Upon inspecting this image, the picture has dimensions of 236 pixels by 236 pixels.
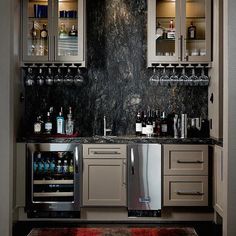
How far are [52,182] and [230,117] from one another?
83.1 inches

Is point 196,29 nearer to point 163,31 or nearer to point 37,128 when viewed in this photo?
point 163,31

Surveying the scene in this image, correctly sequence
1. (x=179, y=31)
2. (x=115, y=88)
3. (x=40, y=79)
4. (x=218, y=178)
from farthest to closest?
(x=115, y=88) → (x=40, y=79) → (x=179, y=31) → (x=218, y=178)

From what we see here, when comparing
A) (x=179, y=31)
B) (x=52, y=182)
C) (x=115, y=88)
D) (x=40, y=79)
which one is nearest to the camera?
(x=52, y=182)

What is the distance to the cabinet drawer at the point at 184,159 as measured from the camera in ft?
16.0

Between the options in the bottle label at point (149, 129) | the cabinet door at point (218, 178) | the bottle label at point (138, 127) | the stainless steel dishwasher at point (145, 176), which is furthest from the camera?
the bottle label at point (138, 127)

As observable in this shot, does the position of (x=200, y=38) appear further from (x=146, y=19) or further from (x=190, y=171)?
(x=190, y=171)

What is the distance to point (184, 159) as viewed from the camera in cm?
488

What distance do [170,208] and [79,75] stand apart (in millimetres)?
1851

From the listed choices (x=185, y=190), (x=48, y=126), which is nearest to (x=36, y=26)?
(x=48, y=126)

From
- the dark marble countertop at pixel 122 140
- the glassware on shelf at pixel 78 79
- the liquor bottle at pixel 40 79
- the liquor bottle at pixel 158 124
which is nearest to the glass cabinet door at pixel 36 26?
the liquor bottle at pixel 40 79

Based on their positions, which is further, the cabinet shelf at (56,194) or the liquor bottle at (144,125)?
the liquor bottle at (144,125)

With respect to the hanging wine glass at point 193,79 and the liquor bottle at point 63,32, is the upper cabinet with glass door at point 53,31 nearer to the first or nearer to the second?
the liquor bottle at point 63,32

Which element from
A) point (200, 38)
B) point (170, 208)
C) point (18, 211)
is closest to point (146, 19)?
point (200, 38)

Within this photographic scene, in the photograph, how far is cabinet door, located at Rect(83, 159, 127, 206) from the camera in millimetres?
4895
